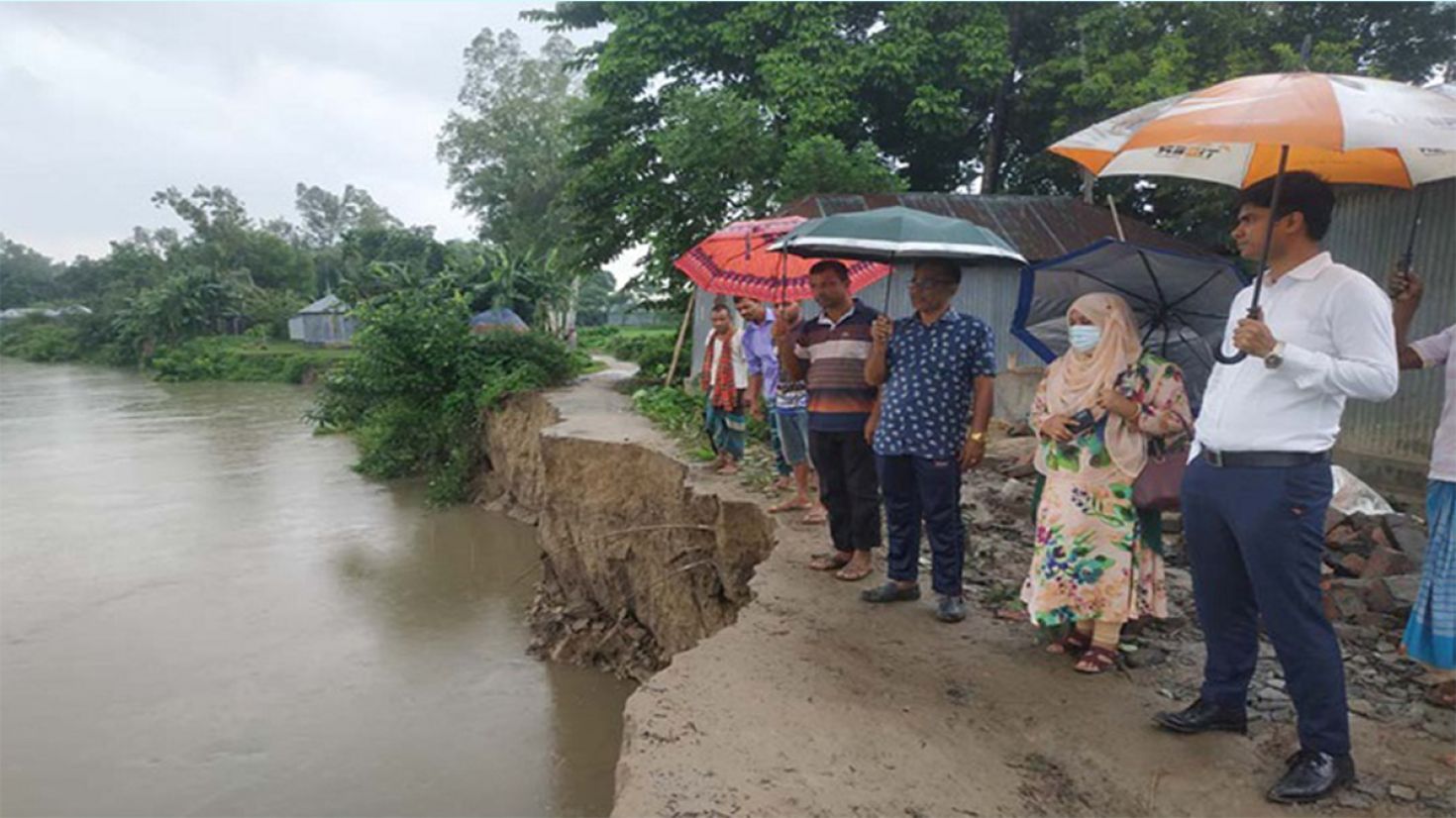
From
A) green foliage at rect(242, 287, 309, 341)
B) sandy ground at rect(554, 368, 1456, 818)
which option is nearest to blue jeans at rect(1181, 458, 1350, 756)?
sandy ground at rect(554, 368, 1456, 818)

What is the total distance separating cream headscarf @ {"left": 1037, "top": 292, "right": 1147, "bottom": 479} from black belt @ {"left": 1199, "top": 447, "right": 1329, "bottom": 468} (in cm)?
63

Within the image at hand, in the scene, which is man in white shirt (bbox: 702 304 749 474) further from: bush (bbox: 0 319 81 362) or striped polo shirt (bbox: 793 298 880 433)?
bush (bbox: 0 319 81 362)

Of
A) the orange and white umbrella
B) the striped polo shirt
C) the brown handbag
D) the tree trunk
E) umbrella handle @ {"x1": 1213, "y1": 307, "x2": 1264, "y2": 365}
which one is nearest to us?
the orange and white umbrella

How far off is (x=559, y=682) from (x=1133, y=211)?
492 inches

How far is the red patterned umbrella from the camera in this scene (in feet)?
17.0

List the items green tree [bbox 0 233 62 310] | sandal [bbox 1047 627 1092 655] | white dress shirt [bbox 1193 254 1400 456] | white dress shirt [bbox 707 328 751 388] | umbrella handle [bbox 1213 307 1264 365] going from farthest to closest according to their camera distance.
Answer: green tree [bbox 0 233 62 310], white dress shirt [bbox 707 328 751 388], sandal [bbox 1047 627 1092 655], umbrella handle [bbox 1213 307 1264 365], white dress shirt [bbox 1193 254 1400 456]

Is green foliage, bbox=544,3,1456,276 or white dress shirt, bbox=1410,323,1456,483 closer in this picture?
white dress shirt, bbox=1410,323,1456,483

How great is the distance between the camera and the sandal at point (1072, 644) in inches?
128

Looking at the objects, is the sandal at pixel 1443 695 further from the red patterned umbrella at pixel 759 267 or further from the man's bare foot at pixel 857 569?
the red patterned umbrella at pixel 759 267

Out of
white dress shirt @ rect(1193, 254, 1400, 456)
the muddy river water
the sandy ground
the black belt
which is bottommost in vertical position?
the muddy river water

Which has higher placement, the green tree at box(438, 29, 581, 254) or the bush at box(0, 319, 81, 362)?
the green tree at box(438, 29, 581, 254)

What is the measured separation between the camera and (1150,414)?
2.92 meters

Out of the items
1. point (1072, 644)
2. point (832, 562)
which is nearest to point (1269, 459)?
point (1072, 644)

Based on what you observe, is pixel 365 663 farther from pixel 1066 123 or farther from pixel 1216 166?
pixel 1066 123
